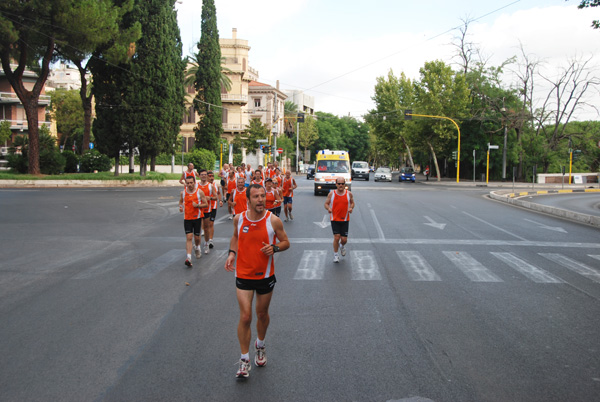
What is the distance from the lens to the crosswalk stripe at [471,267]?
8.71m

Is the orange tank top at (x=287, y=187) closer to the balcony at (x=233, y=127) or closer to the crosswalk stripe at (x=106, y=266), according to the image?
the crosswalk stripe at (x=106, y=266)

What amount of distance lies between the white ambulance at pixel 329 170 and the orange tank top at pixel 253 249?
2361cm

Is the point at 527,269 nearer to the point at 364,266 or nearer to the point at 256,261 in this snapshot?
the point at 364,266

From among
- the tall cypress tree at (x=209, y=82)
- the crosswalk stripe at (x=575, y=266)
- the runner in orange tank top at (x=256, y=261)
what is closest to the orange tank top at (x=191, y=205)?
the runner in orange tank top at (x=256, y=261)

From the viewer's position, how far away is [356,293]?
7.64 m

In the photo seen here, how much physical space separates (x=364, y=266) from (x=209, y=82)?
44.7 metres

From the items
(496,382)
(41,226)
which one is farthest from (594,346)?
(41,226)

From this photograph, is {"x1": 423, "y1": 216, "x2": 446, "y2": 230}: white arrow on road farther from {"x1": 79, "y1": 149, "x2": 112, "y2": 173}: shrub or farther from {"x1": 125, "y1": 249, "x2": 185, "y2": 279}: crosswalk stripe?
{"x1": 79, "y1": 149, "x2": 112, "y2": 173}: shrub

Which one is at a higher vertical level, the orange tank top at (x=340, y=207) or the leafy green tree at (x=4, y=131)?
the leafy green tree at (x=4, y=131)

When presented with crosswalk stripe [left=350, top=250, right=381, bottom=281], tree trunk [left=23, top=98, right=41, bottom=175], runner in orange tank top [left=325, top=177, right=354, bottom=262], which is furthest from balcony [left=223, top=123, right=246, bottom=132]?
runner in orange tank top [left=325, top=177, right=354, bottom=262]

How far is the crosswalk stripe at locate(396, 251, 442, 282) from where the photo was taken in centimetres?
875

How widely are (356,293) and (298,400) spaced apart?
3630 millimetres

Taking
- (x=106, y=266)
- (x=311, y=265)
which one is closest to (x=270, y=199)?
(x=311, y=265)

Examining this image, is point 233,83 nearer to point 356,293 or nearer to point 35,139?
point 35,139
